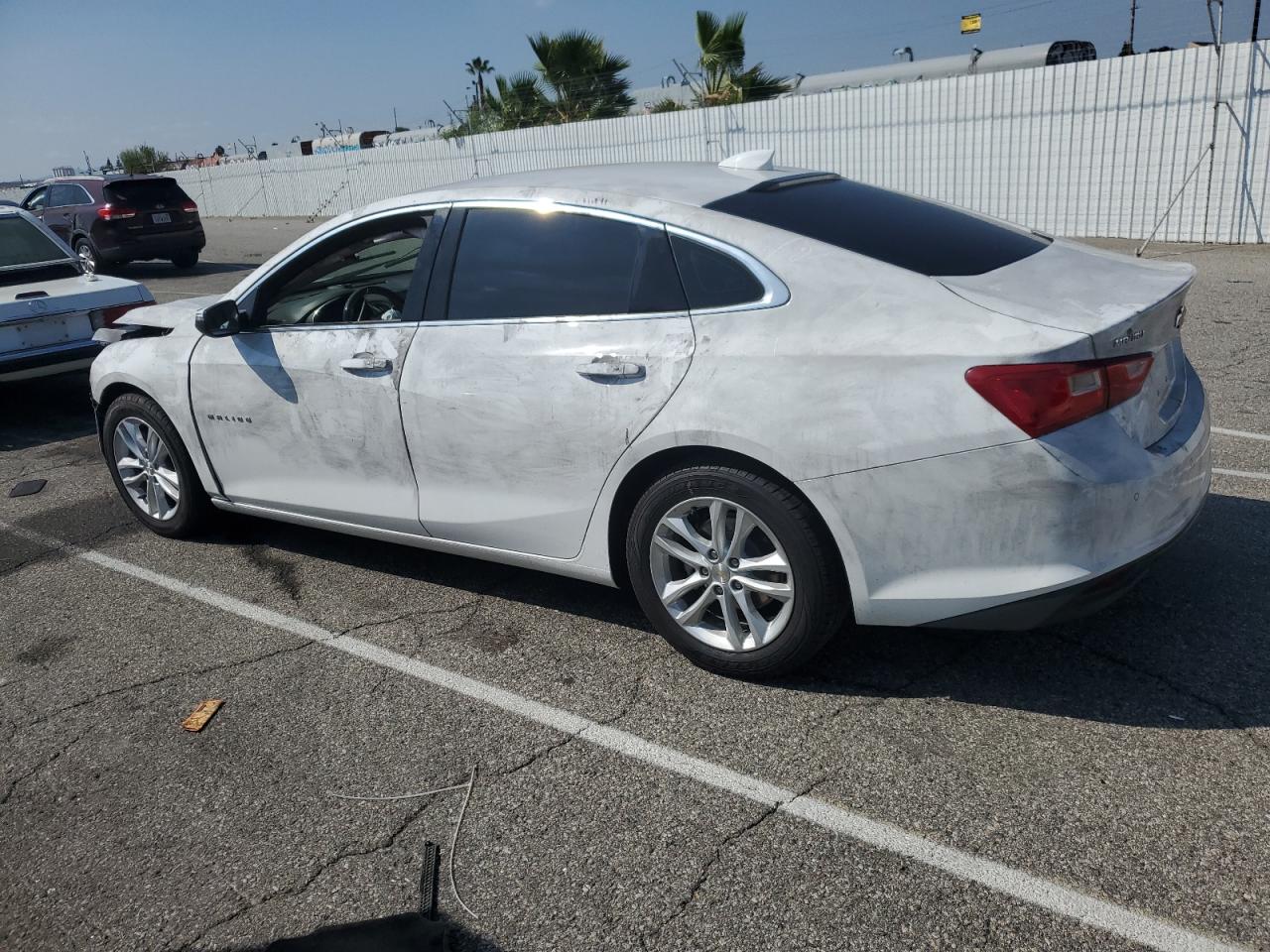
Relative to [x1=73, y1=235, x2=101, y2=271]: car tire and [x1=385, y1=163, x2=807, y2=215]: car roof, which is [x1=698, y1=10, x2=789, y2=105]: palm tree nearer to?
[x1=73, y1=235, x2=101, y2=271]: car tire

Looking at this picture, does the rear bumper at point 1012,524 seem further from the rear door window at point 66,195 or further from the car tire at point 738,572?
the rear door window at point 66,195

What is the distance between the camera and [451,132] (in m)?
30.8

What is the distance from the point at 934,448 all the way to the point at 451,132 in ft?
98.1

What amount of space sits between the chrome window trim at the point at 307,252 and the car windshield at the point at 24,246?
5.40m

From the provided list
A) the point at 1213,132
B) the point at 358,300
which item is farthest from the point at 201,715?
the point at 1213,132

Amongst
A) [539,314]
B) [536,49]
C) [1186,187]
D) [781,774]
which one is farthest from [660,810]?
[536,49]

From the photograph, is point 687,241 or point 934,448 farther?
point 687,241

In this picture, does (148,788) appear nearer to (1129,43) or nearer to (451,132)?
(1129,43)

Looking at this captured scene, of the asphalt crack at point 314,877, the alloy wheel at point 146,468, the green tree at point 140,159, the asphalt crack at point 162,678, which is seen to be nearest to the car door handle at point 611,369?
the asphalt crack at point 314,877

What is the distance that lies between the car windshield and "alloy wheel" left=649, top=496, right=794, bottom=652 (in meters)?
7.65

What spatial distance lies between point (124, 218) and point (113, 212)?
20cm

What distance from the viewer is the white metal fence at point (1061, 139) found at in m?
13.5

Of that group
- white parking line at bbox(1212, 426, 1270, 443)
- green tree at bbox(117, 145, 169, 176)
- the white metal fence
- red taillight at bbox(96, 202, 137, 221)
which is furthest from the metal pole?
green tree at bbox(117, 145, 169, 176)

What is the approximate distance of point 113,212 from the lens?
62.6 feet
